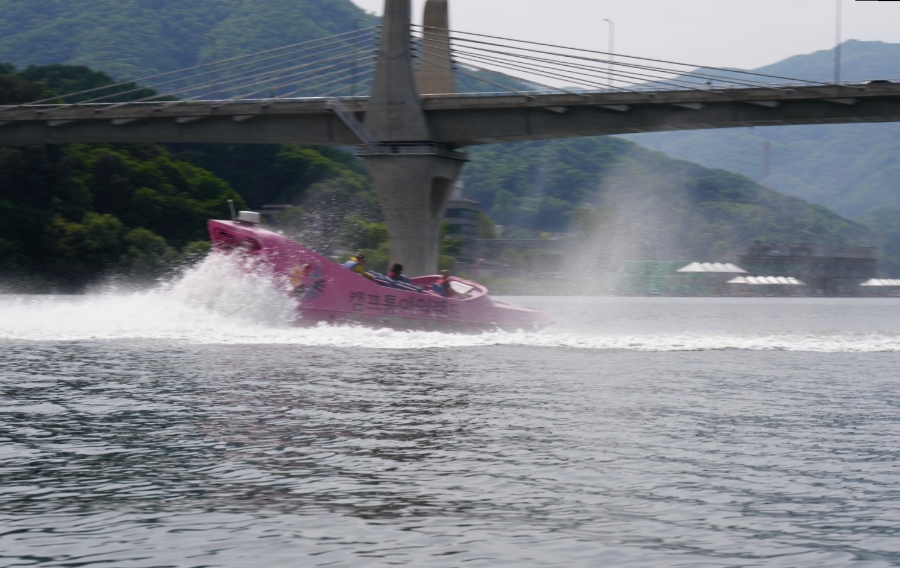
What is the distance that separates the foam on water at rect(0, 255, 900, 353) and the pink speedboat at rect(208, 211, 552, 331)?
1.20 ft

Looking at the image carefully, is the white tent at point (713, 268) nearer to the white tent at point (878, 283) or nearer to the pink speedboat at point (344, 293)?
the white tent at point (878, 283)

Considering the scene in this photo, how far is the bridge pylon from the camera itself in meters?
47.0

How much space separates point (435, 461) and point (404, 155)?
36.1m

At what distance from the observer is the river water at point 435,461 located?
9250 mm

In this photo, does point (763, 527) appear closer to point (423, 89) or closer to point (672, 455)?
point (672, 455)

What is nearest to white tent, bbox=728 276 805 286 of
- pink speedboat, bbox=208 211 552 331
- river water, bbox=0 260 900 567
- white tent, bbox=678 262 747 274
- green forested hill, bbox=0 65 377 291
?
white tent, bbox=678 262 747 274

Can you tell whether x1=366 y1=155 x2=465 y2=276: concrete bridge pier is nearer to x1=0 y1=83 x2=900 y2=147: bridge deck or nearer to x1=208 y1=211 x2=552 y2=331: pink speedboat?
x1=0 y1=83 x2=900 y2=147: bridge deck

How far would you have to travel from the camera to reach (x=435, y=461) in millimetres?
12695

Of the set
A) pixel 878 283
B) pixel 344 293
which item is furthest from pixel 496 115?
pixel 878 283

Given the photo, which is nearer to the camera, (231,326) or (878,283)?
(231,326)

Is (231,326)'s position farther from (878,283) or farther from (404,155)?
(878,283)

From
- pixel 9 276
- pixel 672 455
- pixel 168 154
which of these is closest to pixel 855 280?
Answer: pixel 168 154

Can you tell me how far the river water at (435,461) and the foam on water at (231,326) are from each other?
9.31ft

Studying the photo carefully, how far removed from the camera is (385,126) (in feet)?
157
